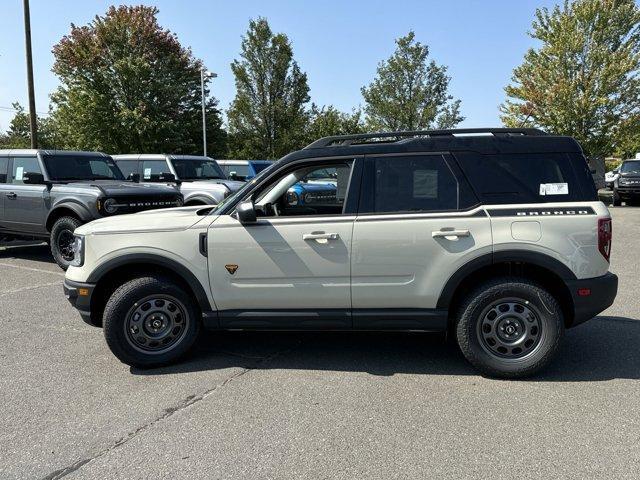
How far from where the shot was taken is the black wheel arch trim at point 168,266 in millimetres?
4336

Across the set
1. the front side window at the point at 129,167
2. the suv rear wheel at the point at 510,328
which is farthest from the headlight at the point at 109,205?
the suv rear wheel at the point at 510,328

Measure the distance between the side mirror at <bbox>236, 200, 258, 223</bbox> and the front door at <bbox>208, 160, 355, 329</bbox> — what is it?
0.24 ft

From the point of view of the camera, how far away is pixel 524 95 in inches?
918

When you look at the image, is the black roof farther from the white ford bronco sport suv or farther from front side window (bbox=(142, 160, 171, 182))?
front side window (bbox=(142, 160, 171, 182))

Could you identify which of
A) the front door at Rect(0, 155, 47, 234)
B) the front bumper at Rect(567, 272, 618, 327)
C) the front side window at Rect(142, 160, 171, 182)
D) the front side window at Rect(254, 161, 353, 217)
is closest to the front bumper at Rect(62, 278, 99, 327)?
the front side window at Rect(254, 161, 353, 217)

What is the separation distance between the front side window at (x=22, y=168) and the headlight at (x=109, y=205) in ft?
6.14

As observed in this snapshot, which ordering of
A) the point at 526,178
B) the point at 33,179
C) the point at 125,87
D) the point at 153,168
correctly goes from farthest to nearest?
the point at 125,87 → the point at 153,168 → the point at 33,179 → the point at 526,178

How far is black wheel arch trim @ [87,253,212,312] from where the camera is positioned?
4.34 m

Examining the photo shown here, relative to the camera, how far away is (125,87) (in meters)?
25.4

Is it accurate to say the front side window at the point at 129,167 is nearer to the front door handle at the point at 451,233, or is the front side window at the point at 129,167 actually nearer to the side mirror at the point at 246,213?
the side mirror at the point at 246,213

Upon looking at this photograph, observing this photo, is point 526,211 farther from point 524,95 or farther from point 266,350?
point 524,95

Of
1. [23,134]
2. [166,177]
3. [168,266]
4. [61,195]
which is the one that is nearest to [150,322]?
[168,266]

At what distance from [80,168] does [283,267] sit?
704 centimetres

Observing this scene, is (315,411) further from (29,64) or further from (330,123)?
(330,123)
